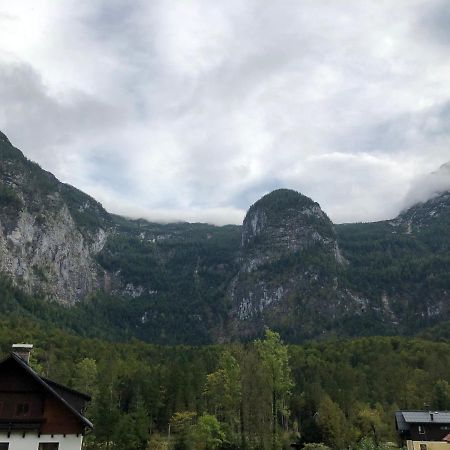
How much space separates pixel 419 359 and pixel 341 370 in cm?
2679

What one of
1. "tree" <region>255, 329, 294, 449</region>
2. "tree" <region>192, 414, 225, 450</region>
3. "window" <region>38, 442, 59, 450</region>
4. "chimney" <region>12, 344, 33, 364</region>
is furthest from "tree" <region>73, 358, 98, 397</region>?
"window" <region>38, 442, 59, 450</region>

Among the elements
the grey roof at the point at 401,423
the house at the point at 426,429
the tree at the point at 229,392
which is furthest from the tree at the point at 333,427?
the tree at the point at 229,392

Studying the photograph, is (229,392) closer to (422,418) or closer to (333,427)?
(333,427)

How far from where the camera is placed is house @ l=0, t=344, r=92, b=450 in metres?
32.6

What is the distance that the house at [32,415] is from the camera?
107 feet

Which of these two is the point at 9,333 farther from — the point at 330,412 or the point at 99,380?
the point at 330,412

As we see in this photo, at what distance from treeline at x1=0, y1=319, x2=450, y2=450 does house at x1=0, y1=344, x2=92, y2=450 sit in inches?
741

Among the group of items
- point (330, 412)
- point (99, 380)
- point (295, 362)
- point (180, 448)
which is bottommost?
point (180, 448)

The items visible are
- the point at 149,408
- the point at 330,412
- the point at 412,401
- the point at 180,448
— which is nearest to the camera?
the point at 180,448

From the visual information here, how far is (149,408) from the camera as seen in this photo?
8312 centimetres

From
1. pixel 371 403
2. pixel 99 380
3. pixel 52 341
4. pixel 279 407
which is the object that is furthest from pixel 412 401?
pixel 52 341

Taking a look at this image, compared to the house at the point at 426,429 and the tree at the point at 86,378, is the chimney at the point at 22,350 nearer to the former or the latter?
the house at the point at 426,429

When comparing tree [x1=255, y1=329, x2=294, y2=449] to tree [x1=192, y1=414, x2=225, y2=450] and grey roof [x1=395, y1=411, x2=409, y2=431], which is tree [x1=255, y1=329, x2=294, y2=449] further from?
grey roof [x1=395, y1=411, x2=409, y2=431]

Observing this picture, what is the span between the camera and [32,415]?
108 ft
